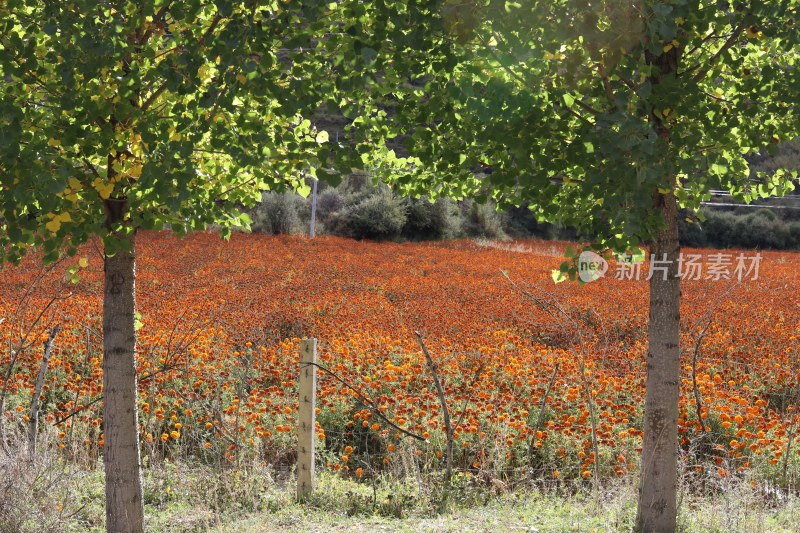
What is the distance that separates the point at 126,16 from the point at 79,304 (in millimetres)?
7760

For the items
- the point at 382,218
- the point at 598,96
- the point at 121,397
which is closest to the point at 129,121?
the point at 121,397

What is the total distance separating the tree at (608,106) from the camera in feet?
9.45

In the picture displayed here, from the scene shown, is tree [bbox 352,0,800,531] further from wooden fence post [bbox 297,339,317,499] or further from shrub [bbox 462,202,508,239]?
shrub [bbox 462,202,508,239]

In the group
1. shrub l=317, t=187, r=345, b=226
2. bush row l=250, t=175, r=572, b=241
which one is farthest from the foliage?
shrub l=317, t=187, r=345, b=226

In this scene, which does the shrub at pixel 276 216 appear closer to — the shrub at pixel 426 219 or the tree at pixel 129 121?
the shrub at pixel 426 219

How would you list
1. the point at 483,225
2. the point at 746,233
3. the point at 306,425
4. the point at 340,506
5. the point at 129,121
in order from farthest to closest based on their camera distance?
the point at 746,233, the point at 483,225, the point at 306,425, the point at 340,506, the point at 129,121

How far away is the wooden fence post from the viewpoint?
4.99 meters

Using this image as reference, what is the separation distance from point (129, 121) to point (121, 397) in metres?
1.40

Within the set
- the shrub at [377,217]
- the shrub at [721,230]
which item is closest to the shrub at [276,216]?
the shrub at [377,217]

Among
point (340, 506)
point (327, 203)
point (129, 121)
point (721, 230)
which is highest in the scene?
point (327, 203)

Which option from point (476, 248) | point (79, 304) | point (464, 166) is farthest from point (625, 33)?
point (476, 248)

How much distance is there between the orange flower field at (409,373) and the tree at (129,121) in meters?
1.13

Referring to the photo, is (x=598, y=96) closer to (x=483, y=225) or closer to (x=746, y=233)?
(x=483, y=225)

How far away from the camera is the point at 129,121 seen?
3352mm
